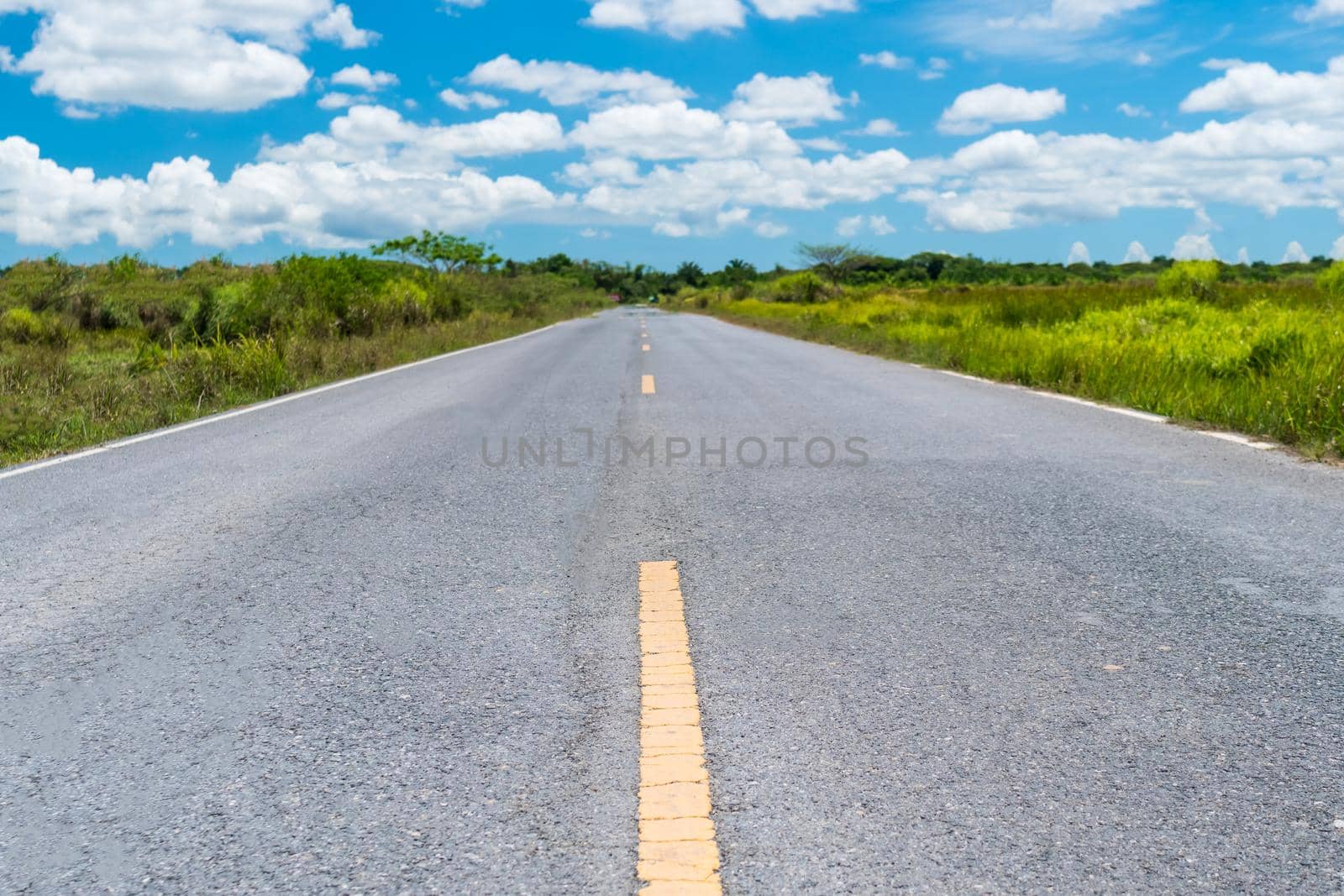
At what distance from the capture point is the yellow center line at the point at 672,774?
2.04 meters

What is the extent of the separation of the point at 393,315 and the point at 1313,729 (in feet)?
88.1

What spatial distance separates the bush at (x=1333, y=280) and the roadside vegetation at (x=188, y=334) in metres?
19.7

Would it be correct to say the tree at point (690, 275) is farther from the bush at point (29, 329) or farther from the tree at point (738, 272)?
the bush at point (29, 329)

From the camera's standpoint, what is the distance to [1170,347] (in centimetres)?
1182

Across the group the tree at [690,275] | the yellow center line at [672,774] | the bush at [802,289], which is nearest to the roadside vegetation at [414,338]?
the yellow center line at [672,774]

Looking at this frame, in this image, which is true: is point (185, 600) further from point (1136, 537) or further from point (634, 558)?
point (1136, 537)

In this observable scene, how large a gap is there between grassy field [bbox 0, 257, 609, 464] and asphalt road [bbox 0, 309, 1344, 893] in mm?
4131

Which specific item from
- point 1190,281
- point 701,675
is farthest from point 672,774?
point 1190,281

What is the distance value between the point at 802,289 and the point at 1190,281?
39.7 meters

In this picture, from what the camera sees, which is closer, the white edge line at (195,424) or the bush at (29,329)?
the white edge line at (195,424)

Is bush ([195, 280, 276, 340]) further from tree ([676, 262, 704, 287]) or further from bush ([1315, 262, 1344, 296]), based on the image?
tree ([676, 262, 704, 287])

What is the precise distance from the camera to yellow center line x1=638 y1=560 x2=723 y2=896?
6.68ft

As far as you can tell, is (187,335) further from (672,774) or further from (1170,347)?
(672,774)

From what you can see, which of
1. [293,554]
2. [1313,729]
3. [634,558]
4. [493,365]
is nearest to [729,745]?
[1313,729]
